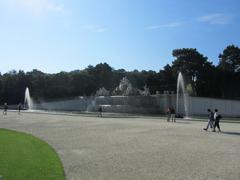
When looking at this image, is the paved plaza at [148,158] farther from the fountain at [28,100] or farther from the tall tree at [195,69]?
the fountain at [28,100]

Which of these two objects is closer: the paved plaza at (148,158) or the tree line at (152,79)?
the paved plaza at (148,158)

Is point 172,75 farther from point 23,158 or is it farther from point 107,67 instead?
point 23,158

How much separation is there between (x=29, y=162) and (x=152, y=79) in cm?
8738

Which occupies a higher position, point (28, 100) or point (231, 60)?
point (231, 60)

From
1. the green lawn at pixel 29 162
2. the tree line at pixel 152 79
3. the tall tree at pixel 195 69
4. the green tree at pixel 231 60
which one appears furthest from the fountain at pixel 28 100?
the green lawn at pixel 29 162

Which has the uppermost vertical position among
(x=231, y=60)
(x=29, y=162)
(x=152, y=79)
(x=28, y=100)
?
(x=231, y=60)

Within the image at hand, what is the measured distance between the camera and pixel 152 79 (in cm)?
9900

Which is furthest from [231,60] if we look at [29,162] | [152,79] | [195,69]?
[29,162]

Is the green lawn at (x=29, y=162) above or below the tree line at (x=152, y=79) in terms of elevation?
below

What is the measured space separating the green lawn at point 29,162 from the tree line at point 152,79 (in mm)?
59005

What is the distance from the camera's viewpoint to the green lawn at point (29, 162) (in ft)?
34.4

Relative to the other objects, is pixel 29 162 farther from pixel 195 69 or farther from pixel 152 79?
pixel 152 79

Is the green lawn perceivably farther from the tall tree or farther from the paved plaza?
the tall tree

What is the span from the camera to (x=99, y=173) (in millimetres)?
11258
